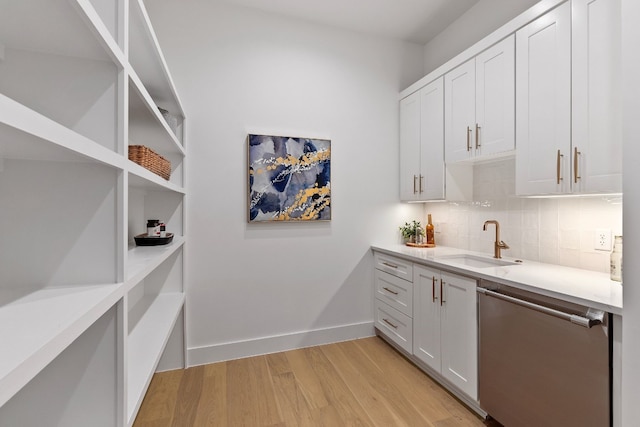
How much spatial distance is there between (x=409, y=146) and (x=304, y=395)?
230 centimetres

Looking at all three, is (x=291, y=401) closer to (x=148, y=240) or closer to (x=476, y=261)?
(x=148, y=240)

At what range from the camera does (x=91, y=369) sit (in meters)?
0.89

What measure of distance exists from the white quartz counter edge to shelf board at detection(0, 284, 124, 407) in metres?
1.72

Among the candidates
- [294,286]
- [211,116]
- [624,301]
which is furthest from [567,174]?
[211,116]

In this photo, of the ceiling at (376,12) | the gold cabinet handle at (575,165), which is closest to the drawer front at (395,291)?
the gold cabinet handle at (575,165)

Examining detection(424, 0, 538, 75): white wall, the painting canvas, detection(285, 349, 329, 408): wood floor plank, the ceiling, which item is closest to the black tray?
the painting canvas

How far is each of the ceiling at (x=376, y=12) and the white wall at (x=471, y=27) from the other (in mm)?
70

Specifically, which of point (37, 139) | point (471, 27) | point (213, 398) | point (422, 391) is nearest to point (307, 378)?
point (213, 398)

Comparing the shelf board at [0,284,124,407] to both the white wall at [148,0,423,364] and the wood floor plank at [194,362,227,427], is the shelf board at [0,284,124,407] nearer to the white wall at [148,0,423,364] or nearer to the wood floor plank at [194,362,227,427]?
the wood floor plank at [194,362,227,427]

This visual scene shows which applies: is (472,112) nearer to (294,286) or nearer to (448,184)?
(448,184)

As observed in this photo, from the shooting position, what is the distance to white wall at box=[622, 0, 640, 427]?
108cm

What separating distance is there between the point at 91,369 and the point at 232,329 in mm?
1800

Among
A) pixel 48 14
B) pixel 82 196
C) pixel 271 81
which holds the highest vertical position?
pixel 271 81

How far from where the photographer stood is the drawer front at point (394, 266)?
97.8 inches
